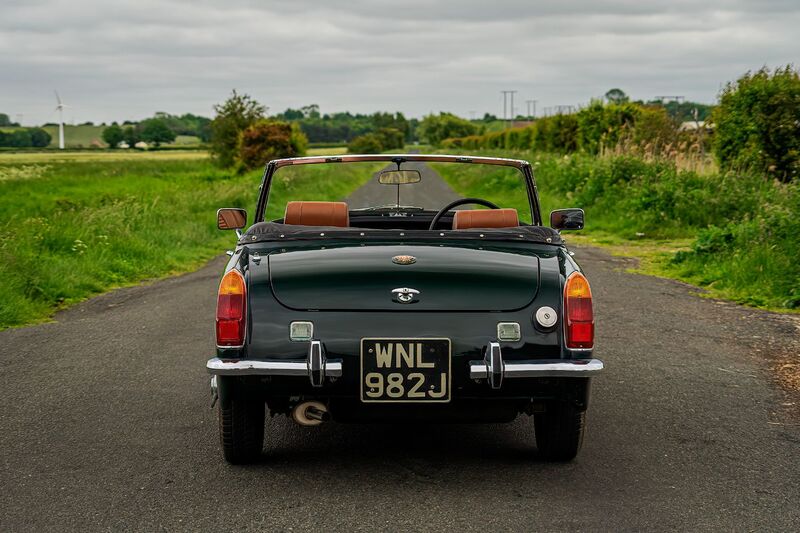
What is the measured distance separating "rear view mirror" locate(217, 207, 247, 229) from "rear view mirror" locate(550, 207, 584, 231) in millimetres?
1763

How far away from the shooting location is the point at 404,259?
435 centimetres

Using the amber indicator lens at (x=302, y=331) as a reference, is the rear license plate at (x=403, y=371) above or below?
→ below

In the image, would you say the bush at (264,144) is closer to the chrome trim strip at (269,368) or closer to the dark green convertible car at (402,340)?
the dark green convertible car at (402,340)

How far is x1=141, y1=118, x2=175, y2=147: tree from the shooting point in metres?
126

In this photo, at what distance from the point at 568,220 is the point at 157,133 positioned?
127 metres

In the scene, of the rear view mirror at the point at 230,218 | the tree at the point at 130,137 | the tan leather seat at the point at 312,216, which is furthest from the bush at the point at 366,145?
the tan leather seat at the point at 312,216

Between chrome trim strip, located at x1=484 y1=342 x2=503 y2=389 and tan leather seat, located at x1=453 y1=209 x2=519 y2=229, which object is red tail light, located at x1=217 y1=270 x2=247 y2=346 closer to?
chrome trim strip, located at x1=484 y1=342 x2=503 y2=389

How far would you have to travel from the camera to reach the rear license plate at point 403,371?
4035 mm

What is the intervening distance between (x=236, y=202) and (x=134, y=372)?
17208 millimetres

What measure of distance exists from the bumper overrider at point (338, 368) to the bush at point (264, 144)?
45567 mm

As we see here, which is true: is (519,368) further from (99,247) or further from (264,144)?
(264,144)

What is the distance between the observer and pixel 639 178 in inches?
788

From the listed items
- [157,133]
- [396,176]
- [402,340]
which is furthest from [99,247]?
[157,133]

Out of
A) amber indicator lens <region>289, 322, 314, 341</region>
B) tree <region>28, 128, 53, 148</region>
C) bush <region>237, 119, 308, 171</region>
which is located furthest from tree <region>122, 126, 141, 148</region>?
amber indicator lens <region>289, 322, 314, 341</region>
